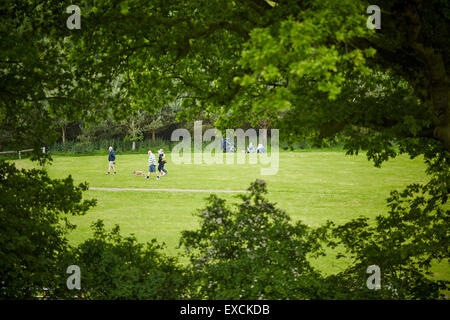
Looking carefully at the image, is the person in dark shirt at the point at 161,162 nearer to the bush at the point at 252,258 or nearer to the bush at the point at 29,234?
the bush at the point at 29,234

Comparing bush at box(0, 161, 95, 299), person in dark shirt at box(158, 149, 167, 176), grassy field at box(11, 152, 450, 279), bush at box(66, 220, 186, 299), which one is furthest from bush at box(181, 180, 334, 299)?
person in dark shirt at box(158, 149, 167, 176)

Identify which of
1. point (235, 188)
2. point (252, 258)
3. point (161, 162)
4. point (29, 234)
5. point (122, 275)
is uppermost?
point (161, 162)

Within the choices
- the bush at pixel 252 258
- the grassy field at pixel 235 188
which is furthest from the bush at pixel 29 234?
the grassy field at pixel 235 188

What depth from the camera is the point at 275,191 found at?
24828 mm

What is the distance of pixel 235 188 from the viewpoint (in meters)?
25.1

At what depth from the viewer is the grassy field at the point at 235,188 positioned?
18.2 m

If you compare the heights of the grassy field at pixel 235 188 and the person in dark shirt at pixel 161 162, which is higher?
the person in dark shirt at pixel 161 162

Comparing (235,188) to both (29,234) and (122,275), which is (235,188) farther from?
(122,275)

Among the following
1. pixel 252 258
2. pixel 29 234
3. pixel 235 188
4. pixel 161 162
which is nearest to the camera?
pixel 252 258

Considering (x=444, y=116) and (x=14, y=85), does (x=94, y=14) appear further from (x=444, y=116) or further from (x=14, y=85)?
(x=444, y=116)

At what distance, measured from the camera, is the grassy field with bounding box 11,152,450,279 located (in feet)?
59.6

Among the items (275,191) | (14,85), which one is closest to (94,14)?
(14,85)

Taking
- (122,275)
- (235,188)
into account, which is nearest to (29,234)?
(122,275)

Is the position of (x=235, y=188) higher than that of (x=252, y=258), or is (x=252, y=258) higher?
(x=252, y=258)
